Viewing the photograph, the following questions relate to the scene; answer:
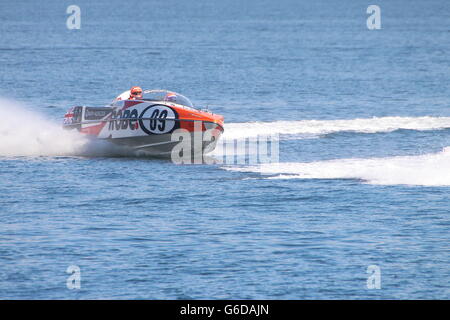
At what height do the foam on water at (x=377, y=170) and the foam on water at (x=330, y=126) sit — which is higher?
the foam on water at (x=330, y=126)

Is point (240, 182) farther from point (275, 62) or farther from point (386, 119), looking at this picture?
point (275, 62)

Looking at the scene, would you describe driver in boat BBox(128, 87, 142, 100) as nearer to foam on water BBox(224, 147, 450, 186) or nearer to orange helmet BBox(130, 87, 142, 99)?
orange helmet BBox(130, 87, 142, 99)

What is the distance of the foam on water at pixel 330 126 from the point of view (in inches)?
1603

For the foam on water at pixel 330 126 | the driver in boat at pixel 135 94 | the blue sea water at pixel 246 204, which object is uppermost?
the driver in boat at pixel 135 94

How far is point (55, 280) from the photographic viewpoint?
19922 mm

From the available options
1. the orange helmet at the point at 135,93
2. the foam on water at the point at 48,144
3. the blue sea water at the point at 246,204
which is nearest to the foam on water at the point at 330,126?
the blue sea water at the point at 246,204

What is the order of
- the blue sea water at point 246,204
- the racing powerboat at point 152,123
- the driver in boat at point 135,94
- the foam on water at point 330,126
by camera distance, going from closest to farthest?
the blue sea water at point 246,204
the racing powerboat at point 152,123
the driver in boat at point 135,94
the foam on water at point 330,126

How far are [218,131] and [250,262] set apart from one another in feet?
40.7

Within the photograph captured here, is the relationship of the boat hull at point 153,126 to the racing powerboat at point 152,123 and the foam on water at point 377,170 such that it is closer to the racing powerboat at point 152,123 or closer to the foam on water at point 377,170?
the racing powerboat at point 152,123

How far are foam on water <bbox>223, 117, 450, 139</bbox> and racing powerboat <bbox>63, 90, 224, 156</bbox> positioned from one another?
6.03m

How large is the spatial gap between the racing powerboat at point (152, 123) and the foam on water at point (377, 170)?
6.22ft

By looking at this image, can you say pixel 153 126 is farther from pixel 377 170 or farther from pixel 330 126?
pixel 330 126

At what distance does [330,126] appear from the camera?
42.7 m

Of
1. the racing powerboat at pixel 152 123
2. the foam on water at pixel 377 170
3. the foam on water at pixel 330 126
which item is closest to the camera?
the foam on water at pixel 377 170
